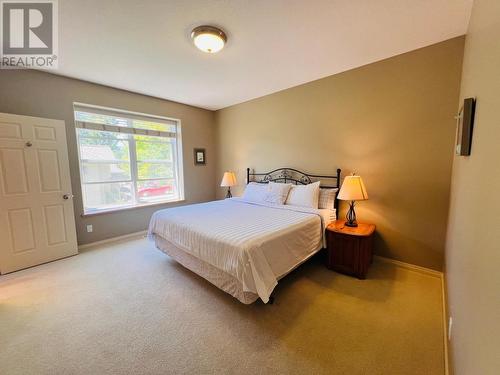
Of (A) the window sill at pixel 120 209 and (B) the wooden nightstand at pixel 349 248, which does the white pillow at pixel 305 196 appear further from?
(A) the window sill at pixel 120 209

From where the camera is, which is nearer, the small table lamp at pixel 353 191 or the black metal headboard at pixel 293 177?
the small table lamp at pixel 353 191

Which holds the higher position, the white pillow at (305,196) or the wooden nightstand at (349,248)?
the white pillow at (305,196)

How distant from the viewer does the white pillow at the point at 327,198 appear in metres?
3.06

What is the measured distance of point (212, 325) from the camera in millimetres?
1817

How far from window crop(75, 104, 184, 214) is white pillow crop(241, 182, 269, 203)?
1750 mm

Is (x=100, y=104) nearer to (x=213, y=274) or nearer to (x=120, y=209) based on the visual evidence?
(x=120, y=209)

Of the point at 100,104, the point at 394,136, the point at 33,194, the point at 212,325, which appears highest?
the point at 100,104

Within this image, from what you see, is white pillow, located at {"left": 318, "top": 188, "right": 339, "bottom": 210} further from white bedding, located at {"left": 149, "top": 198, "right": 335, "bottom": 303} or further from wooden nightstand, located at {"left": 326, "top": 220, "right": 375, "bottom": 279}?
wooden nightstand, located at {"left": 326, "top": 220, "right": 375, "bottom": 279}

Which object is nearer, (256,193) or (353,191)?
(353,191)

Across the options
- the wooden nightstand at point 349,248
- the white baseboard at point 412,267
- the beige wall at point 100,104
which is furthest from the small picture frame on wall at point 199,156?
the white baseboard at point 412,267

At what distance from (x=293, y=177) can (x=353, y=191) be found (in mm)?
1341

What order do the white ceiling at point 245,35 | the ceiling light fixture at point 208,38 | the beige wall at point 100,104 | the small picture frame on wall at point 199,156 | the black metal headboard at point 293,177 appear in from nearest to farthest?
the white ceiling at point 245,35 < the ceiling light fixture at point 208,38 < the beige wall at point 100,104 < the black metal headboard at point 293,177 < the small picture frame on wall at point 199,156

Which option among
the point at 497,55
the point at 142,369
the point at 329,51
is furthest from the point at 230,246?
the point at 329,51

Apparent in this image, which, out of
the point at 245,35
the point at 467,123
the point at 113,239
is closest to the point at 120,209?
the point at 113,239
